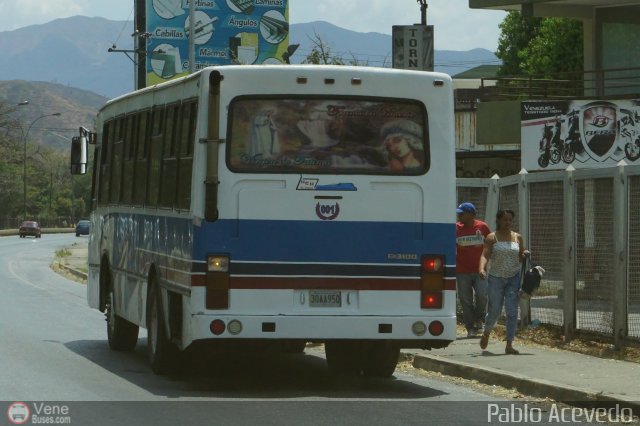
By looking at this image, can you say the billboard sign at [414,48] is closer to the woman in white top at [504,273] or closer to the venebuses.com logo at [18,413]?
the woman in white top at [504,273]

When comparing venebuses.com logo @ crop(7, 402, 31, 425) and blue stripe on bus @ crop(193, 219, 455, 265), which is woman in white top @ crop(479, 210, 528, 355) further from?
venebuses.com logo @ crop(7, 402, 31, 425)

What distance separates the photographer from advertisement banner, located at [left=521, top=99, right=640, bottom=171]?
3067 cm

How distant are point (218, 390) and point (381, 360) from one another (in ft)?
Result: 6.79

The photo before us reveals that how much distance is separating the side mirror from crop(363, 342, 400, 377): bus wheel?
5.24 m

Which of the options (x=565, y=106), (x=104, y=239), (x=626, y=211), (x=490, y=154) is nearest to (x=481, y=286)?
(x=626, y=211)

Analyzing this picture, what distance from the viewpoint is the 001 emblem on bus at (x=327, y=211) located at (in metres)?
13.7

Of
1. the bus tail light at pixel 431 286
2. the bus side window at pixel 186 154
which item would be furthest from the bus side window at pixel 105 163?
the bus tail light at pixel 431 286

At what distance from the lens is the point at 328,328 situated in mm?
13508

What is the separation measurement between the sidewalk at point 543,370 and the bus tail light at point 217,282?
114 inches

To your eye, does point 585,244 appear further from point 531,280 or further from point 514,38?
point 514,38

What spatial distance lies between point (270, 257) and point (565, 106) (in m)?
18.7

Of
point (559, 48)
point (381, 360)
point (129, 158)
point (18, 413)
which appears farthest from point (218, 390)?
point (559, 48)

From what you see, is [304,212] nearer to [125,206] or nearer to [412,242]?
[412,242]

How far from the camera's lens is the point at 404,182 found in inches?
544
